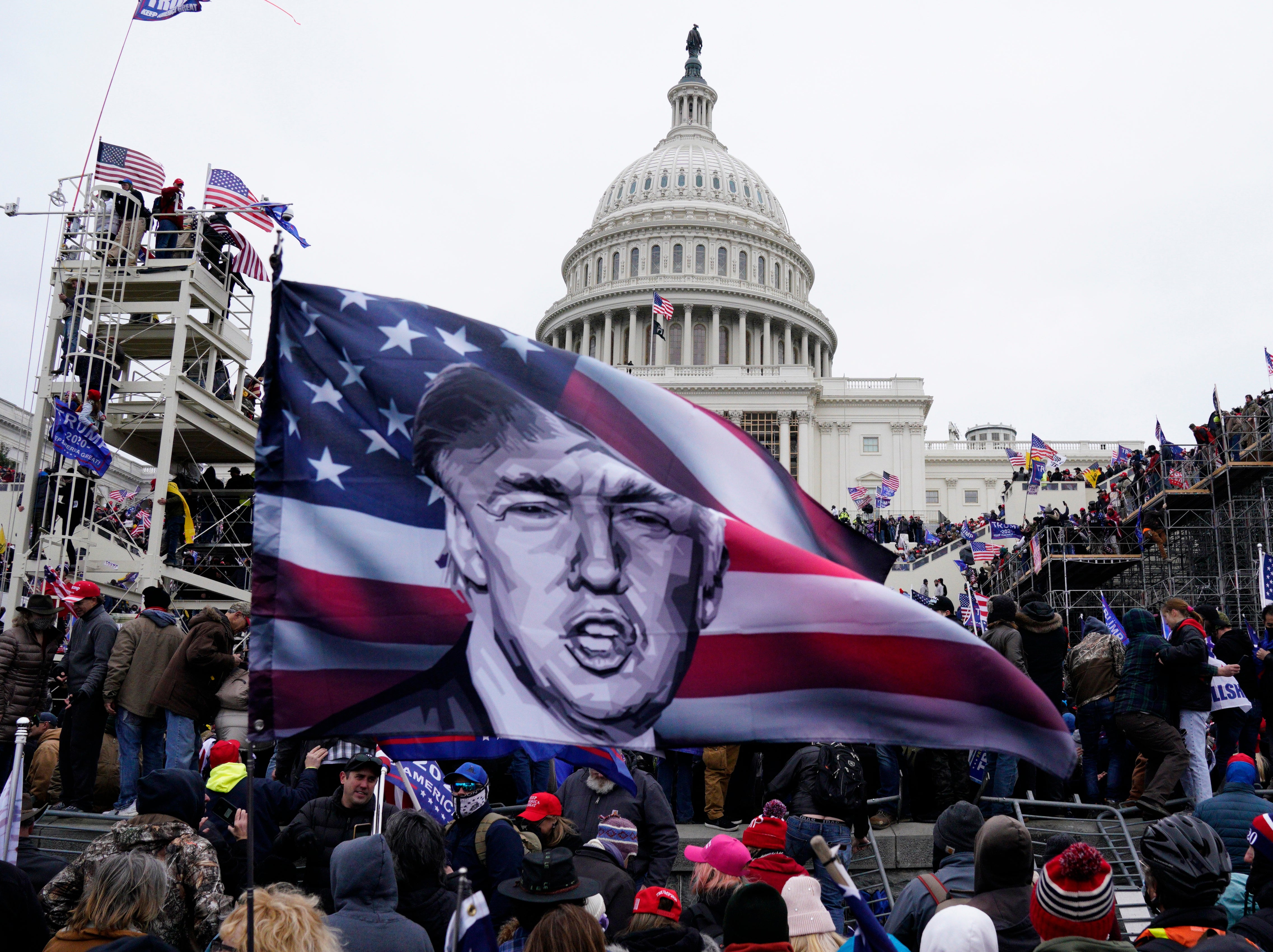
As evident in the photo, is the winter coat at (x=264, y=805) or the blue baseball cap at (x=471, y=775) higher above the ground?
the blue baseball cap at (x=471, y=775)

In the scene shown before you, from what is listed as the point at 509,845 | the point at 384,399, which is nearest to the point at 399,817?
the point at 509,845

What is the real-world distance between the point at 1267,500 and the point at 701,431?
979 inches

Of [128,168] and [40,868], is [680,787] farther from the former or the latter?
Result: [128,168]

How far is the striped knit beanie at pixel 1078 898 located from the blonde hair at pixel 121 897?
10.0 ft

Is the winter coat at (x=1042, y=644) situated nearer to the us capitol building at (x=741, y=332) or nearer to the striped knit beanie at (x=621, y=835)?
the striped knit beanie at (x=621, y=835)

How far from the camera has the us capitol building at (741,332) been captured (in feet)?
222

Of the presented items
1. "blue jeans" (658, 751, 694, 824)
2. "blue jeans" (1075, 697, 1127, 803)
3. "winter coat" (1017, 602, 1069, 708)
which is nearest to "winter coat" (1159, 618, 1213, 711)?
"blue jeans" (1075, 697, 1127, 803)

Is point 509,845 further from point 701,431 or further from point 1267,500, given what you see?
point 1267,500

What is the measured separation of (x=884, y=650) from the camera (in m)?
3.75

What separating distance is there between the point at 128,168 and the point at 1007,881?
65.9 ft

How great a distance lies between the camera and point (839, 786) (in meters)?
6.94

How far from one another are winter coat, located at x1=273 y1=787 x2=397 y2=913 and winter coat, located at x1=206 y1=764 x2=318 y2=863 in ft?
0.34

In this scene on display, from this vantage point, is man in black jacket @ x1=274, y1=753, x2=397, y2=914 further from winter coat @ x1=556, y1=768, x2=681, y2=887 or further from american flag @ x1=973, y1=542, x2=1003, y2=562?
american flag @ x1=973, y1=542, x2=1003, y2=562

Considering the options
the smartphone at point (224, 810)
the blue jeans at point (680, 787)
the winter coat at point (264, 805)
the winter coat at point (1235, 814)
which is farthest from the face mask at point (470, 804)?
the winter coat at point (1235, 814)
